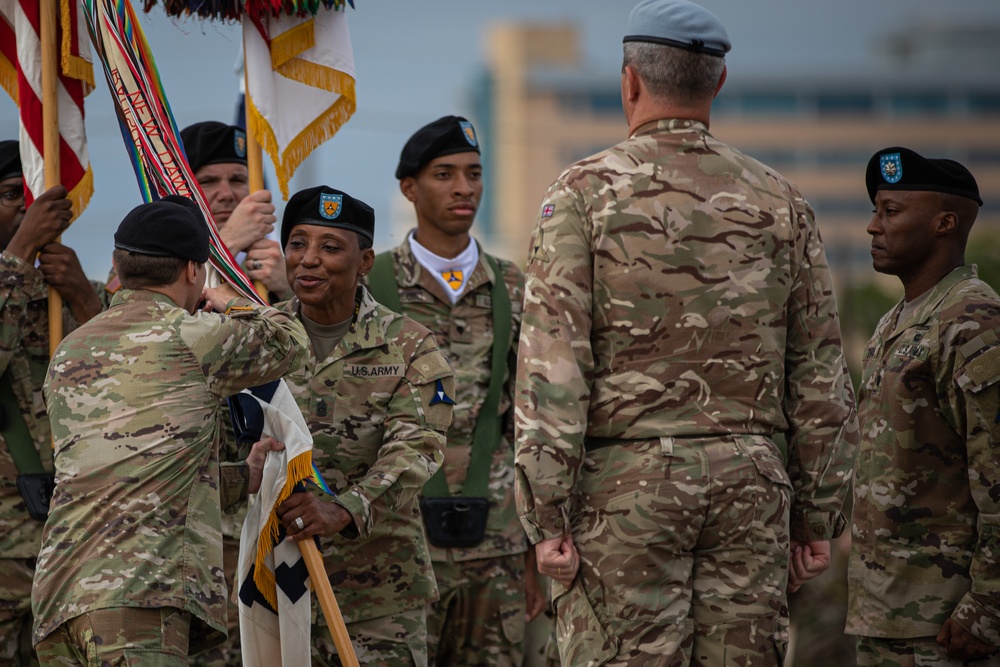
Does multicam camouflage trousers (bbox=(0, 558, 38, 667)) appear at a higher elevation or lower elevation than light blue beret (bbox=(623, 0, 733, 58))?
lower

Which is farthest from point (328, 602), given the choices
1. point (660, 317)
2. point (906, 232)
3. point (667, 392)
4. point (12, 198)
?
point (906, 232)

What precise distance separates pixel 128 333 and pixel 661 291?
1746 mm

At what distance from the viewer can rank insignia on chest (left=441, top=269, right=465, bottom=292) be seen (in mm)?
6664

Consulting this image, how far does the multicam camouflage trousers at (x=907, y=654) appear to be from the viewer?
5320 mm

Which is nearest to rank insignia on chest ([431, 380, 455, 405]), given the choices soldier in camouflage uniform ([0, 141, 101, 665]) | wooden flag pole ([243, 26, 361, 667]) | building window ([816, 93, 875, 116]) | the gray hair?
wooden flag pole ([243, 26, 361, 667])

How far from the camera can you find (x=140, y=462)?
4.54 meters

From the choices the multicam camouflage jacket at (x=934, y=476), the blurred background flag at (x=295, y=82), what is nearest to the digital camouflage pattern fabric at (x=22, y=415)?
the blurred background flag at (x=295, y=82)

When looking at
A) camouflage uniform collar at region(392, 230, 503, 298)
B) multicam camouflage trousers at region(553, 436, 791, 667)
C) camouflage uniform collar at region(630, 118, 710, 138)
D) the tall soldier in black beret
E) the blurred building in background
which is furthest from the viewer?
the blurred building in background

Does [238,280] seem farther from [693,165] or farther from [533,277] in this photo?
[693,165]

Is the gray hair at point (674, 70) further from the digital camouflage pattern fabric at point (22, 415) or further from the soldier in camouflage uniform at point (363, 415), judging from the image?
the digital camouflage pattern fabric at point (22, 415)

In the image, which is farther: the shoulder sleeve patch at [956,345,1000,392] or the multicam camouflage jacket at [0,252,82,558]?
the multicam camouflage jacket at [0,252,82,558]

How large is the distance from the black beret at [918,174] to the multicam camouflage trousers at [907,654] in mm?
1791

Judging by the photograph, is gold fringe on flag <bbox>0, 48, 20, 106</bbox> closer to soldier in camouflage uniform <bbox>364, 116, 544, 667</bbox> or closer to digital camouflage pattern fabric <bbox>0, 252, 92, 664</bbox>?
digital camouflage pattern fabric <bbox>0, 252, 92, 664</bbox>

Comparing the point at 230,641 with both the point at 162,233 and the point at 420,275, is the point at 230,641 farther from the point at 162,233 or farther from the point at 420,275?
the point at 162,233
